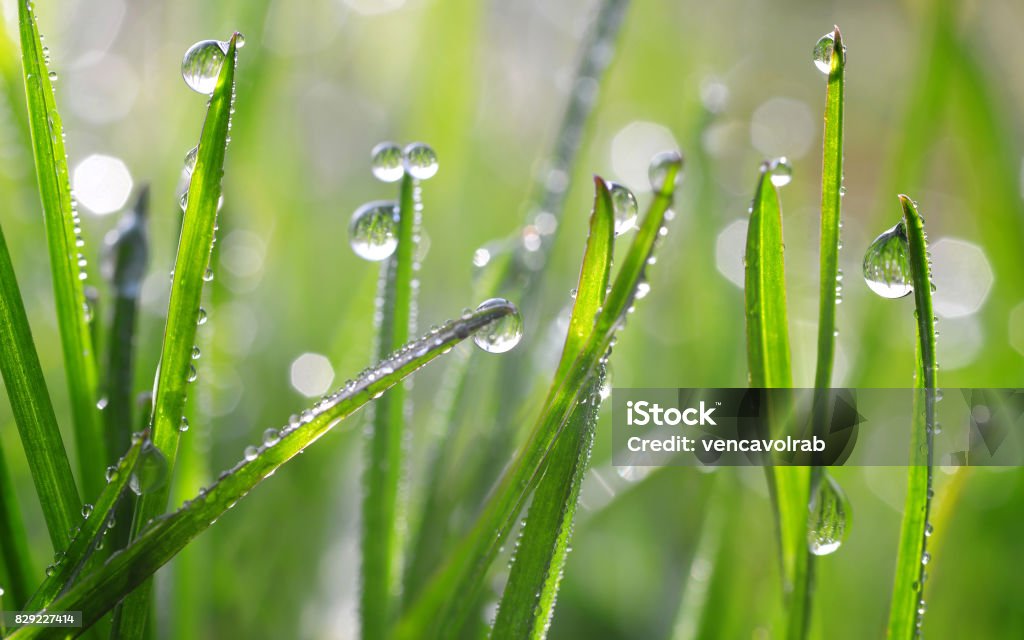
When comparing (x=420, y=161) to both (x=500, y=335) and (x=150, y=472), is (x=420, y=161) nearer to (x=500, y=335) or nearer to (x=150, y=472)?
(x=500, y=335)

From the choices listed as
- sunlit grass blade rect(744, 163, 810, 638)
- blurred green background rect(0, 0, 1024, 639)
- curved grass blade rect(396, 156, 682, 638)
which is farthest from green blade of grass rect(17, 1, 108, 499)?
sunlit grass blade rect(744, 163, 810, 638)

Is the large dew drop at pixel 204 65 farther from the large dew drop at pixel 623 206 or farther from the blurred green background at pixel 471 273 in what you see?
the large dew drop at pixel 623 206

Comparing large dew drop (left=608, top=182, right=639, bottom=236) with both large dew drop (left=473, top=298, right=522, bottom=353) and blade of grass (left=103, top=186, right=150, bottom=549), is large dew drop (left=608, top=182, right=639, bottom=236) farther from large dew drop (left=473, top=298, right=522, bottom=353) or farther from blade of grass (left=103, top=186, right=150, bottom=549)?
blade of grass (left=103, top=186, right=150, bottom=549)

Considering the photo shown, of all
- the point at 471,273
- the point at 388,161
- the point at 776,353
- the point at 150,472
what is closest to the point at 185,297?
the point at 150,472

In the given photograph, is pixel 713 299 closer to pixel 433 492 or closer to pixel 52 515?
pixel 433 492

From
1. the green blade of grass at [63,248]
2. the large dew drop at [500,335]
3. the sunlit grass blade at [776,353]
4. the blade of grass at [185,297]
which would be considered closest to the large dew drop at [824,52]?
the sunlit grass blade at [776,353]

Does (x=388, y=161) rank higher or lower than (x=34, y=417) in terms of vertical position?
higher

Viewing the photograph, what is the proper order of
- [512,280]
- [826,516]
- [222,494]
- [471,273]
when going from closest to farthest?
[222,494] < [826,516] < [512,280] < [471,273]

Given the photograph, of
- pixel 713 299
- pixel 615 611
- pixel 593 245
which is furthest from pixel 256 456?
pixel 713 299
